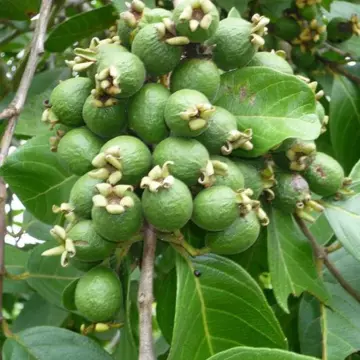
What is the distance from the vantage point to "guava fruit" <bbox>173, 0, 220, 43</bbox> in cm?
123

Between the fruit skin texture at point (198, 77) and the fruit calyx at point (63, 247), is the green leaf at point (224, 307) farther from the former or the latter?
the fruit skin texture at point (198, 77)

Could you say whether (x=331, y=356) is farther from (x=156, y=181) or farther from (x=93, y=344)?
(x=156, y=181)

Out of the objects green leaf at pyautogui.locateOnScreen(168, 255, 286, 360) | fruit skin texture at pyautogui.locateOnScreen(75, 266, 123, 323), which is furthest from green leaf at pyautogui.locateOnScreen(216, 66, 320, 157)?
fruit skin texture at pyautogui.locateOnScreen(75, 266, 123, 323)

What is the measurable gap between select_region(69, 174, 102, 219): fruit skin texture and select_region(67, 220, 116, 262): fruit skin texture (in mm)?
24

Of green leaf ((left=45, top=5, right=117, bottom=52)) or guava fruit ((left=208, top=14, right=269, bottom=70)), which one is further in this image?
green leaf ((left=45, top=5, right=117, bottom=52))

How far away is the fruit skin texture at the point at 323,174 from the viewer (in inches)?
56.8

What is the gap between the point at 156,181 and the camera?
3.83ft

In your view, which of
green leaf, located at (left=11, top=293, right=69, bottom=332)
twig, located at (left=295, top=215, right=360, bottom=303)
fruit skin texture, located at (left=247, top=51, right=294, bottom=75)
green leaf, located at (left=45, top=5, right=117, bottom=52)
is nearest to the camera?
fruit skin texture, located at (left=247, top=51, right=294, bottom=75)

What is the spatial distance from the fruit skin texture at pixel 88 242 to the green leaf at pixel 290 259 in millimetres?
413

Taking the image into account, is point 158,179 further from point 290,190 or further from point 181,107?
point 290,190

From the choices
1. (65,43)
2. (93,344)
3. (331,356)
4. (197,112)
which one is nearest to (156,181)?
(197,112)

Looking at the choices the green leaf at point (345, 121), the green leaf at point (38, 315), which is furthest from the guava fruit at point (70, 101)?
the green leaf at point (345, 121)

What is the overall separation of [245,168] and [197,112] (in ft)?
0.74

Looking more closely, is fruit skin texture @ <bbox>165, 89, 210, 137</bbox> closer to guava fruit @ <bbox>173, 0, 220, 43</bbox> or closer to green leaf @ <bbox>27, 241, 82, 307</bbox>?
guava fruit @ <bbox>173, 0, 220, 43</bbox>
